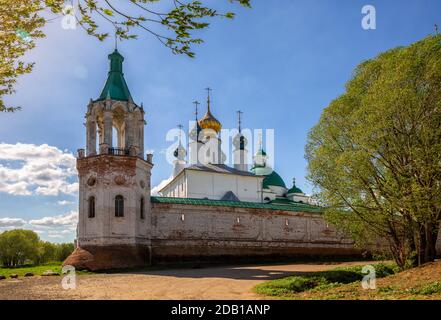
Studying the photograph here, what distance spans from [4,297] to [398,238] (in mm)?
13335

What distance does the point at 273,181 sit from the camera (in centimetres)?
4756

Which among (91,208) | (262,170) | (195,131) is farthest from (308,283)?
(262,170)

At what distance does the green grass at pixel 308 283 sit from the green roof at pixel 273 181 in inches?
1189

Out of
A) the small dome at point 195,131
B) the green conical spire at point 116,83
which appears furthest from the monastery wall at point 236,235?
the small dome at point 195,131

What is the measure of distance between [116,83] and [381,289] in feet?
60.3

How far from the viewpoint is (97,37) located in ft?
21.1

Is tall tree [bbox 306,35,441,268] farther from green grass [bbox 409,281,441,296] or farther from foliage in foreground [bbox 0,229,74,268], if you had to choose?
foliage in foreground [bbox 0,229,74,268]

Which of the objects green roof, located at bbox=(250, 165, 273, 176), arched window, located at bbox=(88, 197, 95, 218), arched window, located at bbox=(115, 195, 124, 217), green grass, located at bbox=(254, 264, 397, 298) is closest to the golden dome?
green roof, located at bbox=(250, 165, 273, 176)

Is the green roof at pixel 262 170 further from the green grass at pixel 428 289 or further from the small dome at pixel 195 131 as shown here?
the green grass at pixel 428 289

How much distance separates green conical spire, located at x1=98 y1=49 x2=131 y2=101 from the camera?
24594mm

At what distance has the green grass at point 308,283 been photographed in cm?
1223

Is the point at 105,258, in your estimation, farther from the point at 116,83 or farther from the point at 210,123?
the point at 210,123

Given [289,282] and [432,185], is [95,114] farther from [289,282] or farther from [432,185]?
[432,185]
